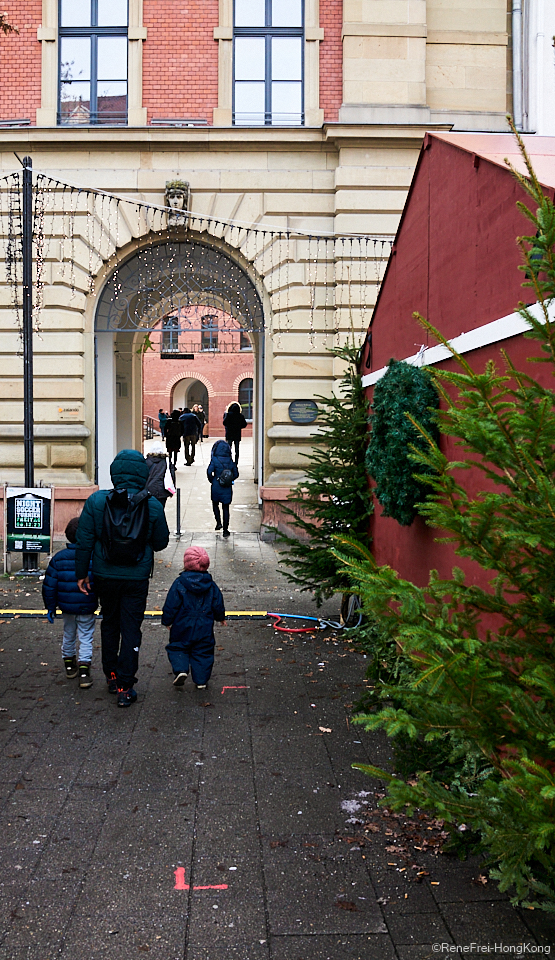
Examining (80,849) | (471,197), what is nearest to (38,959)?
(80,849)

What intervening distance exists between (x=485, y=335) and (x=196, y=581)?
10.3ft

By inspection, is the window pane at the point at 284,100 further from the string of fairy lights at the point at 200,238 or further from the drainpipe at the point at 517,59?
the drainpipe at the point at 517,59

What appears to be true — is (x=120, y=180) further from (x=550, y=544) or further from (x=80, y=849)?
(x=550, y=544)

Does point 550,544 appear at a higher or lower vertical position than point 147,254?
lower

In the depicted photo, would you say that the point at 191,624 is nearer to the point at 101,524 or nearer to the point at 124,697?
the point at 124,697

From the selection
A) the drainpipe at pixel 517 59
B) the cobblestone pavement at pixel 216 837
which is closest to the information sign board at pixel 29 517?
the cobblestone pavement at pixel 216 837

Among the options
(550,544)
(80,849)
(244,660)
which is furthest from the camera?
(244,660)

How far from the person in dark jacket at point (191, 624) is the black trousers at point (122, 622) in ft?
1.19

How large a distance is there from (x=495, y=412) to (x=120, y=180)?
43.1 ft

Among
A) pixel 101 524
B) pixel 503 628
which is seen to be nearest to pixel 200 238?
pixel 101 524

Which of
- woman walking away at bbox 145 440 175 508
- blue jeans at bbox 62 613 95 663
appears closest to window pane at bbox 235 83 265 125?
woman walking away at bbox 145 440 175 508

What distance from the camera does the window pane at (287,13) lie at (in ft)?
49.3

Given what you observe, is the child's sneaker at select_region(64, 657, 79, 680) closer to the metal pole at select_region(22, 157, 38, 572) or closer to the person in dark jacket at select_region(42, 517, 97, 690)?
the person in dark jacket at select_region(42, 517, 97, 690)

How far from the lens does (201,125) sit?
A: 14.8 metres
